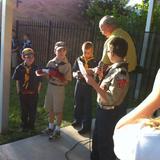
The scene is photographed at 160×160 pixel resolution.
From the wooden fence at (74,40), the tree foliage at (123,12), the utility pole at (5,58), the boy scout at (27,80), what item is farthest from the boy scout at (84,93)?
the tree foliage at (123,12)

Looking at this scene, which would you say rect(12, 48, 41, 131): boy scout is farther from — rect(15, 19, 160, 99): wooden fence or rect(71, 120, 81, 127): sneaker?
rect(15, 19, 160, 99): wooden fence

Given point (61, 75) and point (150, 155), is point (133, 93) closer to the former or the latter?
point (61, 75)

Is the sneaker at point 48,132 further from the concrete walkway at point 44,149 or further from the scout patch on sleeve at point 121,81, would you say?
the scout patch on sleeve at point 121,81

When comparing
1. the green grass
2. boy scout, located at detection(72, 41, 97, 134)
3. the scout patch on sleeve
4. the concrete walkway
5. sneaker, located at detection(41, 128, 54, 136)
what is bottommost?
the green grass

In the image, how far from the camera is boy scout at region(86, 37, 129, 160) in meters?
3.14

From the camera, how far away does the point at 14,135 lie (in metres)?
4.85

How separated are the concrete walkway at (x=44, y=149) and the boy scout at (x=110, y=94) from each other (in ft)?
2.60

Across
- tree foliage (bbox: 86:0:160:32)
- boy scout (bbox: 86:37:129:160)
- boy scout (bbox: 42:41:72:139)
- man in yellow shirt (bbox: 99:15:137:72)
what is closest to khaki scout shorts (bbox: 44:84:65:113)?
boy scout (bbox: 42:41:72:139)

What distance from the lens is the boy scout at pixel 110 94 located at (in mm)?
3137

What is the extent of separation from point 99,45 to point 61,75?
530 centimetres

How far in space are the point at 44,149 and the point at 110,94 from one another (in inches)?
66.2

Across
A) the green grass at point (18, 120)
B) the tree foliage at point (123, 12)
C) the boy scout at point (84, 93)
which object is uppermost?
the tree foliage at point (123, 12)

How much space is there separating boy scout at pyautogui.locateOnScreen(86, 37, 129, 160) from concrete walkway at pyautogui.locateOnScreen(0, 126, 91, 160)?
2.60 ft

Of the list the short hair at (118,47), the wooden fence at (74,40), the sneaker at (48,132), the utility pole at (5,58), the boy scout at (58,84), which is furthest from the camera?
the wooden fence at (74,40)
